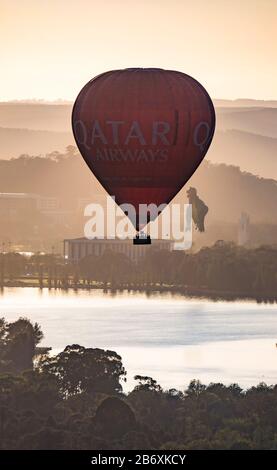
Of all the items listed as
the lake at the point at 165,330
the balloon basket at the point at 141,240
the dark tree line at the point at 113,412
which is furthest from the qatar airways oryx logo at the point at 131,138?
the lake at the point at 165,330

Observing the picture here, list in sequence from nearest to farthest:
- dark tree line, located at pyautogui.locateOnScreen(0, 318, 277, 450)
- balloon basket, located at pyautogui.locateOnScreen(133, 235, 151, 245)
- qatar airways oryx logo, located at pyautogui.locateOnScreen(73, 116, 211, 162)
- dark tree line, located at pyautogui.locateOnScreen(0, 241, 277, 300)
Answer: balloon basket, located at pyautogui.locateOnScreen(133, 235, 151, 245) < qatar airways oryx logo, located at pyautogui.locateOnScreen(73, 116, 211, 162) < dark tree line, located at pyautogui.locateOnScreen(0, 318, 277, 450) < dark tree line, located at pyautogui.locateOnScreen(0, 241, 277, 300)

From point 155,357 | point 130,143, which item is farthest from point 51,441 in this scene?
point 155,357

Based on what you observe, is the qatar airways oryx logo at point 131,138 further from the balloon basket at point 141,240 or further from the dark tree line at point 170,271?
the dark tree line at point 170,271

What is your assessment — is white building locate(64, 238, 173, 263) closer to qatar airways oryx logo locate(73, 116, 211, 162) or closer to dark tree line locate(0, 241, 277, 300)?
dark tree line locate(0, 241, 277, 300)

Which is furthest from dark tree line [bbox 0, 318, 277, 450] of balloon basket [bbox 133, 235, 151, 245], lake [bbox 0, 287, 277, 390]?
balloon basket [bbox 133, 235, 151, 245]
